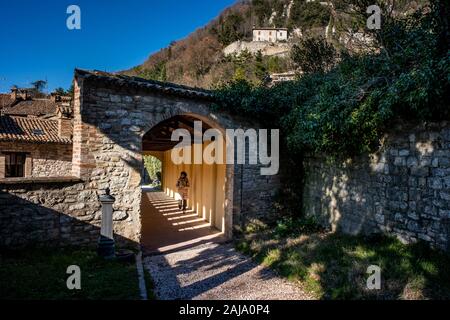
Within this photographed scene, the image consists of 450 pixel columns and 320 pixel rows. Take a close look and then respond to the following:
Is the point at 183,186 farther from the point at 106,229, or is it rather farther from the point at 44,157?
the point at 44,157

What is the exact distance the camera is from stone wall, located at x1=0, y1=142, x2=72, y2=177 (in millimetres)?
15953

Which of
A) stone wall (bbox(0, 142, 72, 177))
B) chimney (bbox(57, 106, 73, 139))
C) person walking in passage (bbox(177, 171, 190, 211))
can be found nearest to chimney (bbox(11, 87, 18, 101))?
chimney (bbox(57, 106, 73, 139))

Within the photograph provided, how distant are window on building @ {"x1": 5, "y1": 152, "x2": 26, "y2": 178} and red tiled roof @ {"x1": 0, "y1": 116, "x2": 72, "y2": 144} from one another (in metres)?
1.01

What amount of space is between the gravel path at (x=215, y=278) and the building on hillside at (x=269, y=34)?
60.7m

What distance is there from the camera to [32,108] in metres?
29.5

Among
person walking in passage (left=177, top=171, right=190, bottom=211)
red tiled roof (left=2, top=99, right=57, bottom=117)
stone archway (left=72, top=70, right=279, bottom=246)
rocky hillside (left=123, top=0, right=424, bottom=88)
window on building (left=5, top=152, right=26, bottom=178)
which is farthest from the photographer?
rocky hillside (left=123, top=0, right=424, bottom=88)

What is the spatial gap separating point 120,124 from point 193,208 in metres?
7.57

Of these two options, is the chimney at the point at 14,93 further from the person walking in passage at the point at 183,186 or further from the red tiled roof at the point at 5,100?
the person walking in passage at the point at 183,186

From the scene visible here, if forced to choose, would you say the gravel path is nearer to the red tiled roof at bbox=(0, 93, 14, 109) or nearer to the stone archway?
the stone archway

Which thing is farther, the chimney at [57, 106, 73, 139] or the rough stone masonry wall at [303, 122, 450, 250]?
the chimney at [57, 106, 73, 139]

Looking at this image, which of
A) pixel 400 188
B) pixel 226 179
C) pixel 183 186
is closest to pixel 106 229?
pixel 226 179

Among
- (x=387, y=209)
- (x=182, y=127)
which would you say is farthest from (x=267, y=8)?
(x=387, y=209)
